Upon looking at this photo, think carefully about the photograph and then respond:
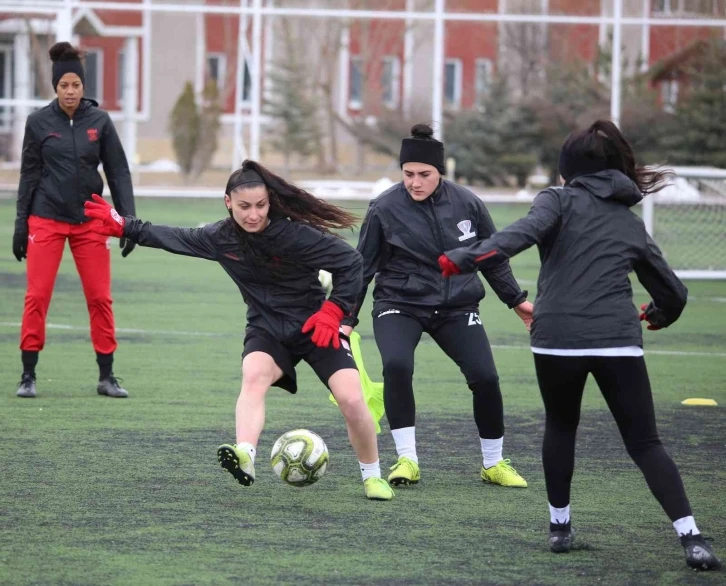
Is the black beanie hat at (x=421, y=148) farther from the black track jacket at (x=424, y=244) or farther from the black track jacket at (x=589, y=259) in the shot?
the black track jacket at (x=589, y=259)

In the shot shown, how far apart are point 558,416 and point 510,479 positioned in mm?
1393

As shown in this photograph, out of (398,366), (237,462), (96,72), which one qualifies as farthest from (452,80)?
(237,462)

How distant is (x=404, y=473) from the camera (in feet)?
21.9

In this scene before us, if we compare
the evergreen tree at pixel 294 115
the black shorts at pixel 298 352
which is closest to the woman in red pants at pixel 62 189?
the black shorts at pixel 298 352

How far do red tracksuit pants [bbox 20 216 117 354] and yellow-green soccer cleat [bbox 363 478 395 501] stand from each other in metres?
3.09

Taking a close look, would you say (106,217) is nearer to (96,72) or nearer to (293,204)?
(293,204)

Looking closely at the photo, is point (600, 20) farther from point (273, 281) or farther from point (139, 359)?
Answer: point (273, 281)

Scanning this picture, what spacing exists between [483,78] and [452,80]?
296 inches

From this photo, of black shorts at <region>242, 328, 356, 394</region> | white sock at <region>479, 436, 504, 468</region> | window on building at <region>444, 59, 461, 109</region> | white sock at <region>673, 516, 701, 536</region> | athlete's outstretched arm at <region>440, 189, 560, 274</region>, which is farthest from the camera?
window on building at <region>444, 59, 461, 109</region>

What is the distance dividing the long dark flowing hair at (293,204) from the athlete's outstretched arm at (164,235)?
0.25 m

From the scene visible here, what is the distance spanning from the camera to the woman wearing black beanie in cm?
674

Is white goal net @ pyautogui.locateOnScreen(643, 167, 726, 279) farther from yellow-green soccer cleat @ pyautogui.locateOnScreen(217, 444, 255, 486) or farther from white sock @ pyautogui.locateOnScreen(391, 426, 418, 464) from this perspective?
yellow-green soccer cleat @ pyautogui.locateOnScreen(217, 444, 255, 486)

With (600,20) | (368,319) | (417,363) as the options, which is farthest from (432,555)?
(600,20)

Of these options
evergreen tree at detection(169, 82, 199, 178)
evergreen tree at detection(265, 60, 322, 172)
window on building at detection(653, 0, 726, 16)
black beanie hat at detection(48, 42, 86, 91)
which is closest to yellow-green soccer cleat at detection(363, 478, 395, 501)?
black beanie hat at detection(48, 42, 86, 91)
